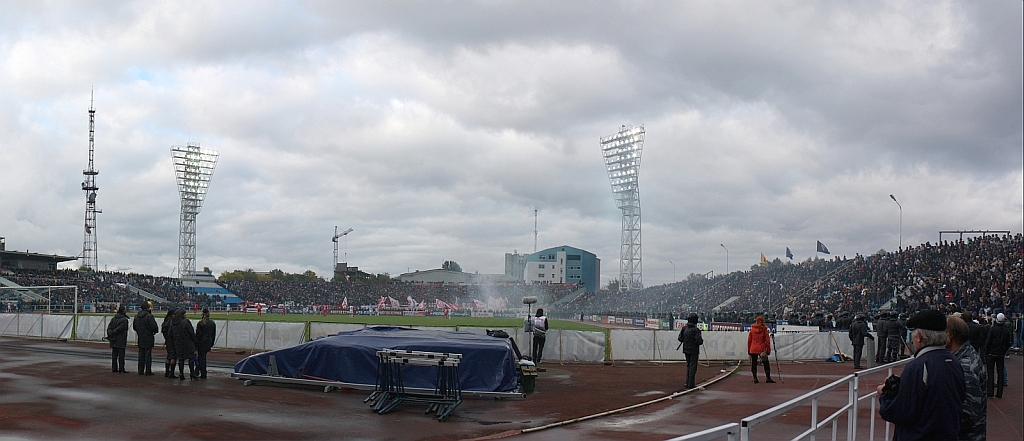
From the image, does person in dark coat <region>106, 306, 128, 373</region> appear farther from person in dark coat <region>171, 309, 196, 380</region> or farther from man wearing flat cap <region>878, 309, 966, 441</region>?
man wearing flat cap <region>878, 309, 966, 441</region>

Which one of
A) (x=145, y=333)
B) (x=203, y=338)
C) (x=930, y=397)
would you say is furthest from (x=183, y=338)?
(x=930, y=397)

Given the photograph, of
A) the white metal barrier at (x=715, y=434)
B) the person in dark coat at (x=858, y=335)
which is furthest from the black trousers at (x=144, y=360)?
the person in dark coat at (x=858, y=335)

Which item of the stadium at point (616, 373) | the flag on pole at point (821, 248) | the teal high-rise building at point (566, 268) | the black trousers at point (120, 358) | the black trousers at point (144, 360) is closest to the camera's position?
the stadium at point (616, 373)

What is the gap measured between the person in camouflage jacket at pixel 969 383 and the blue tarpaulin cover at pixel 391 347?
1113cm

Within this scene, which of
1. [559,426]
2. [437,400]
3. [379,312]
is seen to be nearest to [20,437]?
[437,400]

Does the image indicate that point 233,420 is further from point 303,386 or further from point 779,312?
point 779,312

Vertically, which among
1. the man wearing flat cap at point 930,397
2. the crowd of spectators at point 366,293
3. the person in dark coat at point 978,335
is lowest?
the crowd of spectators at point 366,293

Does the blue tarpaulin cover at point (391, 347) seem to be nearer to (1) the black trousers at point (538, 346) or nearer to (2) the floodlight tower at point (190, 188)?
(1) the black trousers at point (538, 346)

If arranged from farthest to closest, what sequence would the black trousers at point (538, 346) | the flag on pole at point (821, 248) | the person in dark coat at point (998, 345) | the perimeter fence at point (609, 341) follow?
the flag on pole at point (821, 248), the perimeter fence at point (609, 341), the black trousers at point (538, 346), the person in dark coat at point (998, 345)

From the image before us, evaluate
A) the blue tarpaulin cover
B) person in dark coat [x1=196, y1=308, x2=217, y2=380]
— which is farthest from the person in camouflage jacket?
person in dark coat [x1=196, y1=308, x2=217, y2=380]

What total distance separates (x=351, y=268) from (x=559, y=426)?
484 feet

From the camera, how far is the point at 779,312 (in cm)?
5325

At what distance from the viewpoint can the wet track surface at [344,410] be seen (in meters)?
11.7

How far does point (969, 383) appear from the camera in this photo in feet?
18.0
